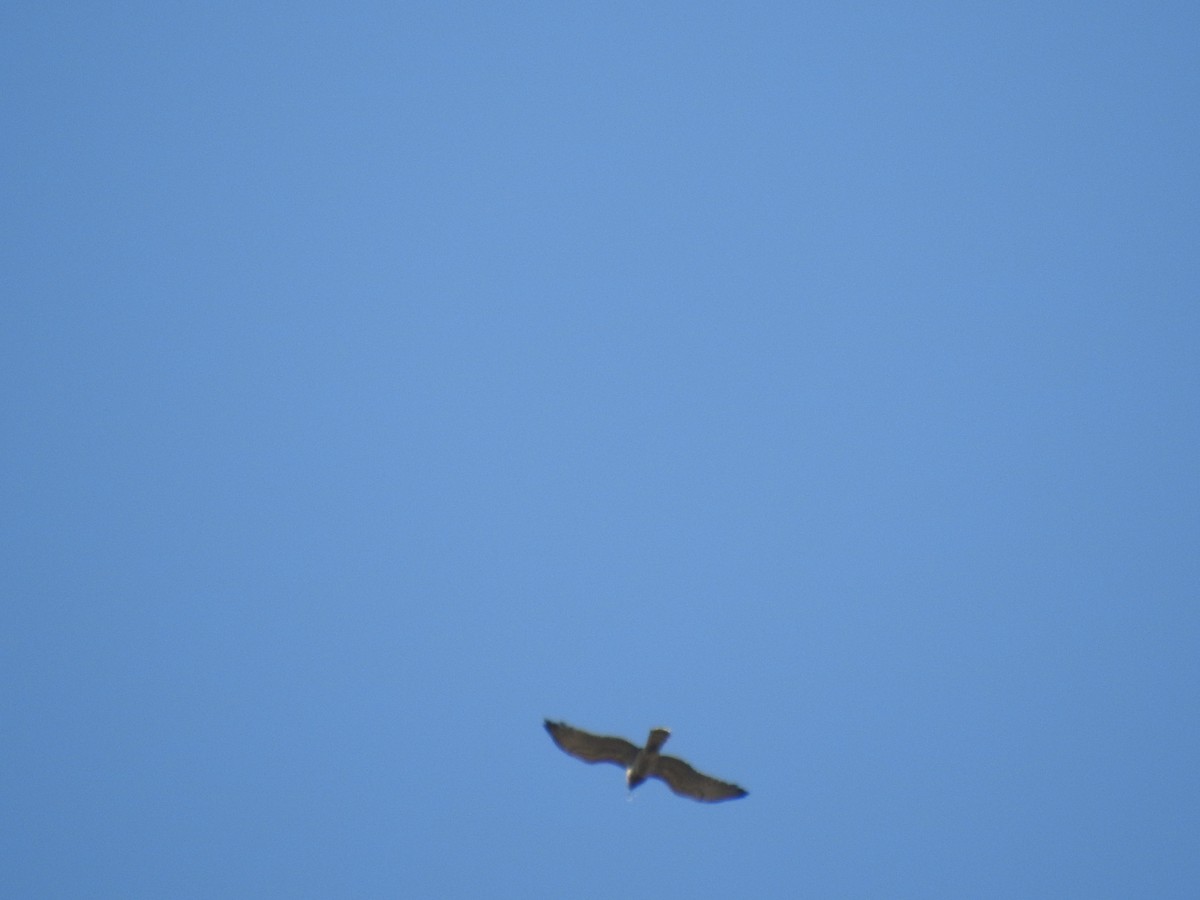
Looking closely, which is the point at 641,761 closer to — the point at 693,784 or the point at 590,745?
the point at 590,745

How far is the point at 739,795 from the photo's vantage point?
1759 centimetres

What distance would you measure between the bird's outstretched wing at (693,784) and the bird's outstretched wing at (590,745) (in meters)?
0.49

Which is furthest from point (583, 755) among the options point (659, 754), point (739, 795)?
point (739, 795)

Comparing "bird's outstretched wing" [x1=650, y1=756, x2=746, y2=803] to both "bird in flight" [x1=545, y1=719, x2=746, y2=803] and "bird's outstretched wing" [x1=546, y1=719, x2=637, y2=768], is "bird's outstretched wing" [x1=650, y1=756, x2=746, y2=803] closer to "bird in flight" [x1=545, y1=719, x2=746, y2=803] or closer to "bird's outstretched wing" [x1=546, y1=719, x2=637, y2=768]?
"bird in flight" [x1=545, y1=719, x2=746, y2=803]

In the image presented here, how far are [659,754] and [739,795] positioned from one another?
4.87 ft

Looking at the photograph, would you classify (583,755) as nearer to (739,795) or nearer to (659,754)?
(659,754)

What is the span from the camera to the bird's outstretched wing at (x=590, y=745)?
17.3 m

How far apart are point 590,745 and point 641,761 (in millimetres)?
797

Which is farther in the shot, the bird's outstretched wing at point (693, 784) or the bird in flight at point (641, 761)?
the bird's outstretched wing at point (693, 784)

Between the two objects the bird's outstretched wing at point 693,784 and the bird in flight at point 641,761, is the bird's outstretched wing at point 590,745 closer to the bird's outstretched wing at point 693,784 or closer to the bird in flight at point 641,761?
the bird in flight at point 641,761

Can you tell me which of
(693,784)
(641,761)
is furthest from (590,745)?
(693,784)

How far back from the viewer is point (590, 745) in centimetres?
1741

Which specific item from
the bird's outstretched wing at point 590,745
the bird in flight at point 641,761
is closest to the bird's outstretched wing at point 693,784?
the bird in flight at point 641,761

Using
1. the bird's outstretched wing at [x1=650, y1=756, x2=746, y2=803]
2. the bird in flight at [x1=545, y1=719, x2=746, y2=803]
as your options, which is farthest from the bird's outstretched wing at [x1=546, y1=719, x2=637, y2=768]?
the bird's outstretched wing at [x1=650, y1=756, x2=746, y2=803]
